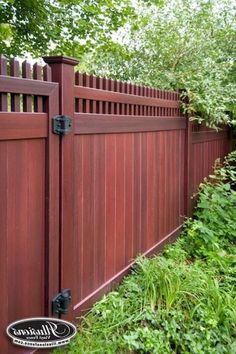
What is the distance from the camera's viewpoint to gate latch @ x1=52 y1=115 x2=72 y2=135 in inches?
85.3

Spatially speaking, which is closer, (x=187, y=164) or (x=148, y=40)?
(x=187, y=164)

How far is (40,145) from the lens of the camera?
6.83 feet

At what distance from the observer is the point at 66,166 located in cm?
228

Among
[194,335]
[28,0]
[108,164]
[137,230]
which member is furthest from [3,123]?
[28,0]

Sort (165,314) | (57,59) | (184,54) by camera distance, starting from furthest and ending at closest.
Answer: (184,54)
(165,314)
(57,59)

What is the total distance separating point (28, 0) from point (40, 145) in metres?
4.94

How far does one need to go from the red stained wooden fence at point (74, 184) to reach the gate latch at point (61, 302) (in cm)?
4

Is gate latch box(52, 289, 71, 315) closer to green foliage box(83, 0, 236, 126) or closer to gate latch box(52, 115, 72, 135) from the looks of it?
gate latch box(52, 115, 72, 135)

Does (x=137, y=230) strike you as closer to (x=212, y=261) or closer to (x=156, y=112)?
(x=212, y=261)

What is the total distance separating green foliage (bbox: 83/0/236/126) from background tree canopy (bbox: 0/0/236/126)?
1 cm

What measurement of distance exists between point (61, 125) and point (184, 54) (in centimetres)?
399

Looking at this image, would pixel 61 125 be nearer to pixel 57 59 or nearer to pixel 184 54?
pixel 57 59

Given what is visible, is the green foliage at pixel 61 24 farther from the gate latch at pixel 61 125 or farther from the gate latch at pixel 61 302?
the gate latch at pixel 61 302

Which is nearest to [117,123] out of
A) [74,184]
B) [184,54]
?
[74,184]
